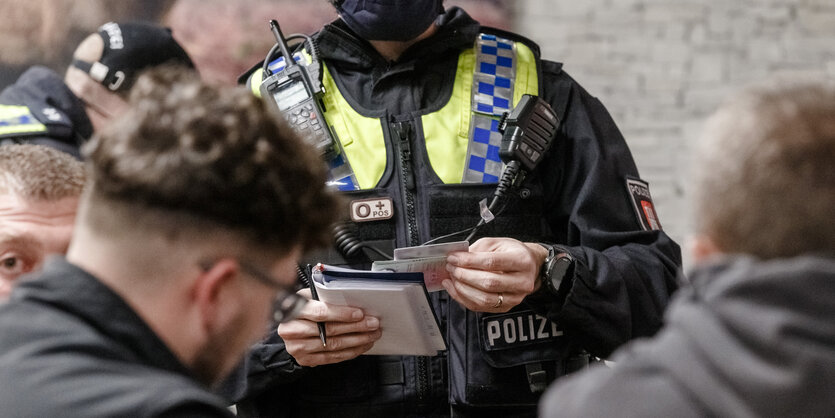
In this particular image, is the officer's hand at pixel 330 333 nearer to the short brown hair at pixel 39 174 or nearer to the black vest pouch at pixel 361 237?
the black vest pouch at pixel 361 237

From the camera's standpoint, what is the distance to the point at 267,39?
2832 millimetres

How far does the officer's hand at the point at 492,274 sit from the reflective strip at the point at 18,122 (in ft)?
3.29

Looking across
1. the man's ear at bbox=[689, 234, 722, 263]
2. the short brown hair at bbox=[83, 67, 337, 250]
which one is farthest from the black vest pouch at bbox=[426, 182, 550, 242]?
the man's ear at bbox=[689, 234, 722, 263]

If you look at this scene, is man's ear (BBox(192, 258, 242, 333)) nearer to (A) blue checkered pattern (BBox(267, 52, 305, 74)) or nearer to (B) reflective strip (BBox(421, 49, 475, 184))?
(B) reflective strip (BBox(421, 49, 475, 184))

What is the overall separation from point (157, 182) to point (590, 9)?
85.8 inches

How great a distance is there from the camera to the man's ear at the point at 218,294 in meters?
1.03

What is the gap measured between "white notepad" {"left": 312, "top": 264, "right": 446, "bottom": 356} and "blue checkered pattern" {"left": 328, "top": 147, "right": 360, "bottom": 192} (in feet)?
0.91

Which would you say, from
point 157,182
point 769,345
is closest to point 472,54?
point 157,182

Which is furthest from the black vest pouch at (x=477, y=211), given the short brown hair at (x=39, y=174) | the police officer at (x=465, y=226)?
the short brown hair at (x=39, y=174)

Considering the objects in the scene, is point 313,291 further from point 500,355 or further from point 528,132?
point 528,132

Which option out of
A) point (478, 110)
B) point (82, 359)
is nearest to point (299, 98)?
point (478, 110)

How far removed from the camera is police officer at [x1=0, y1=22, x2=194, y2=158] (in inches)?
82.9

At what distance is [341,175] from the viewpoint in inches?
77.4

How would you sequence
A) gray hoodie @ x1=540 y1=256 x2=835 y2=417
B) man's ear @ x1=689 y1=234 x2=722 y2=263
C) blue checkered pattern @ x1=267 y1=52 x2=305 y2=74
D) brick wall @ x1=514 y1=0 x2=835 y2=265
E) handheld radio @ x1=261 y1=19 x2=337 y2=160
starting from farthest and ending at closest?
brick wall @ x1=514 y1=0 x2=835 y2=265, blue checkered pattern @ x1=267 y1=52 x2=305 y2=74, handheld radio @ x1=261 y1=19 x2=337 y2=160, man's ear @ x1=689 y1=234 x2=722 y2=263, gray hoodie @ x1=540 y1=256 x2=835 y2=417
